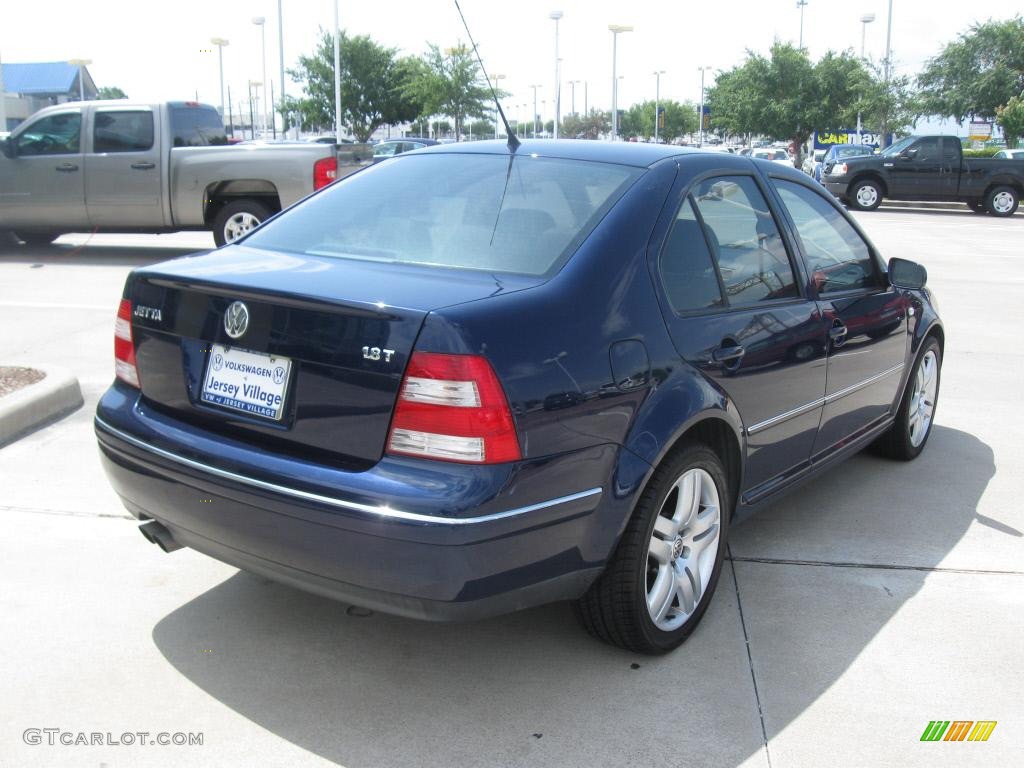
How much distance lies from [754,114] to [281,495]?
42.8m

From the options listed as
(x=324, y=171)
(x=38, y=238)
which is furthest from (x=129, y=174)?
(x=38, y=238)

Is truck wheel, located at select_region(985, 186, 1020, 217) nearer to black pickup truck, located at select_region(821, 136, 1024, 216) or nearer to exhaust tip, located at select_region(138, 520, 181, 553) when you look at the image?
black pickup truck, located at select_region(821, 136, 1024, 216)

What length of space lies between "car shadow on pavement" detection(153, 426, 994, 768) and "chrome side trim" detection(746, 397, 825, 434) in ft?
2.05

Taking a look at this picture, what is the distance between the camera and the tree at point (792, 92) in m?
42.0

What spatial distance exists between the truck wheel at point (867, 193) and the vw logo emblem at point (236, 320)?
80.0 feet

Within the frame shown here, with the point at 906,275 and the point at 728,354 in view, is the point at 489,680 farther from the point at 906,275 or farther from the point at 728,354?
the point at 906,275

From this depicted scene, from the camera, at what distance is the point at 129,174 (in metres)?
12.2

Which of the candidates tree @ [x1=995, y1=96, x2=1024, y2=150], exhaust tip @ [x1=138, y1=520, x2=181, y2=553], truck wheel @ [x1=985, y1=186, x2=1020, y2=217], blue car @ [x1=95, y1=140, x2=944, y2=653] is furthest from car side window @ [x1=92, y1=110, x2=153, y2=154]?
tree @ [x1=995, y1=96, x2=1024, y2=150]

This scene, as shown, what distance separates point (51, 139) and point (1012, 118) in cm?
3268

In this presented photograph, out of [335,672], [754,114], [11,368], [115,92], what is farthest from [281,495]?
[115,92]

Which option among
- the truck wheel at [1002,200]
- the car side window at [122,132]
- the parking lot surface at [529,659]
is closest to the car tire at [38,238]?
the car side window at [122,132]

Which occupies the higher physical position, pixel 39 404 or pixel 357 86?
pixel 357 86

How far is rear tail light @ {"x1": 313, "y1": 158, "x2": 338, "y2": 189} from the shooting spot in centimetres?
1177

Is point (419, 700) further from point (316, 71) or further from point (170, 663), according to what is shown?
point (316, 71)
